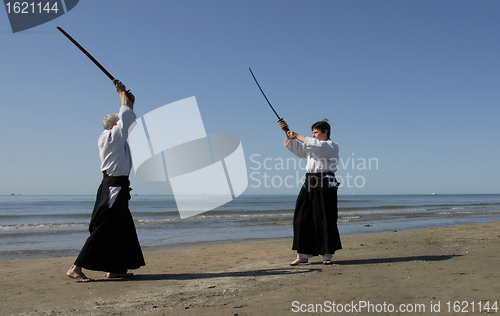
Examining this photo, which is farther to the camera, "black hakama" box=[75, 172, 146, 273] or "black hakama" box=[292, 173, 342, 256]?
"black hakama" box=[292, 173, 342, 256]

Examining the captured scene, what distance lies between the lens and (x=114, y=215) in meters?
3.63

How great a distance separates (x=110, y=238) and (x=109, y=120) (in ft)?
4.08

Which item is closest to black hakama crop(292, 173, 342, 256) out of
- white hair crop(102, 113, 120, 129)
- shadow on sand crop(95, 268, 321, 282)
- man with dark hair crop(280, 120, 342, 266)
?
man with dark hair crop(280, 120, 342, 266)

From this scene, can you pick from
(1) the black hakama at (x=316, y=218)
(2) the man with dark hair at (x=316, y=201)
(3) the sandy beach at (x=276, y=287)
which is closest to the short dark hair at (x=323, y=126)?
(2) the man with dark hair at (x=316, y=201)

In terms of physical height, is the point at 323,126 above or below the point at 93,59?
below

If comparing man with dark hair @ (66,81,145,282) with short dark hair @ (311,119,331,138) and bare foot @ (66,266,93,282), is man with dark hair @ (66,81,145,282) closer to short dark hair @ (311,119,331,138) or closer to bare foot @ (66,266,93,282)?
bare foot @ (66,266,93,282)

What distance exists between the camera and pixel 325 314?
7.77ft

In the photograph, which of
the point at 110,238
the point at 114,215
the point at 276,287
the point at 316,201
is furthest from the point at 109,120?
the point at 316,201

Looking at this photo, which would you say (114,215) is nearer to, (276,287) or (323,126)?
(276,287)

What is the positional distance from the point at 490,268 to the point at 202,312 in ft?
9.57

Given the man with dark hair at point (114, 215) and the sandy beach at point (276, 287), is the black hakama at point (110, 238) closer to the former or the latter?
the man with dark hair at point (114, 215)

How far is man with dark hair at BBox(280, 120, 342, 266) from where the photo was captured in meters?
4.38

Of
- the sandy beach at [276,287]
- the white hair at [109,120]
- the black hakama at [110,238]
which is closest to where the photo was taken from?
the sandy beach at [276,287]

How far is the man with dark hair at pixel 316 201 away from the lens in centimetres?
438
